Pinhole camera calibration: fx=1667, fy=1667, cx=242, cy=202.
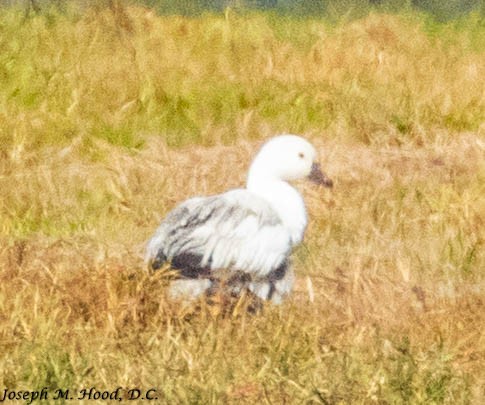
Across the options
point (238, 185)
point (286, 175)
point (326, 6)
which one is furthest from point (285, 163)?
point (326, 6)

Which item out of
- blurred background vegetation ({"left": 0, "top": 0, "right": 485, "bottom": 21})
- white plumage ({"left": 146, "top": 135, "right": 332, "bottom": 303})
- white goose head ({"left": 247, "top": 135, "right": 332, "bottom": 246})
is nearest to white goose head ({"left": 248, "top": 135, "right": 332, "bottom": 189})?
white goose head ({"left": 247, "top": 135, "right": 332, "bottom": 246})

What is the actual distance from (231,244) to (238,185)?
2060mm

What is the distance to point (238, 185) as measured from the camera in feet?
26.5

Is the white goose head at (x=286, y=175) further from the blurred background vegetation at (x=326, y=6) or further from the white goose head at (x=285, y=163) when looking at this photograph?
the blurred background vegetation at (x=326, y=6)

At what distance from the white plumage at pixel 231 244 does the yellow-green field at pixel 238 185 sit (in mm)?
131

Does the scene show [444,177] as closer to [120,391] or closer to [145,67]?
[145,67]

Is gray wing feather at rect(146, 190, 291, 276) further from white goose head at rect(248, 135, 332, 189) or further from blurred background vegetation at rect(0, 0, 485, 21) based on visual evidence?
blurred background vegetation at rect(0, 0, 485, 21)

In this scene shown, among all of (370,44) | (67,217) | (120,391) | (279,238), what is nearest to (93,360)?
(120,391)

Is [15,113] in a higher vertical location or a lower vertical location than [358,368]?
lower

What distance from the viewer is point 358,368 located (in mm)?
5031

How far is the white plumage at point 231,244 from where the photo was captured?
232 inches

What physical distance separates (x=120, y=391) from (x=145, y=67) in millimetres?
5210

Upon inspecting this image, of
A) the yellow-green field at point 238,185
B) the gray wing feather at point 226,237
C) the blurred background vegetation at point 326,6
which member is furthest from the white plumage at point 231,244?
the blurred background vegetation at point 326,6

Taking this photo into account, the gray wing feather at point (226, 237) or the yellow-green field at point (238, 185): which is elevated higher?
the gray wing feather at point (226, 237)
